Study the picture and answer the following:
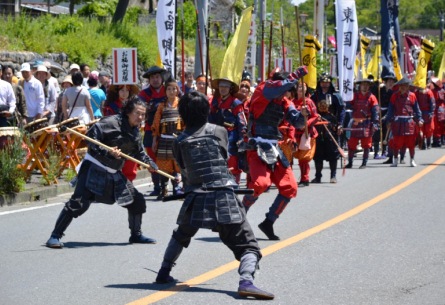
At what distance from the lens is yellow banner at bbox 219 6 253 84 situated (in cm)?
1570

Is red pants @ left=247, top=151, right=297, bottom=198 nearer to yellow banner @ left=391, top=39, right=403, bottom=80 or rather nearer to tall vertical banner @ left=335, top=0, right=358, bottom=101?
tall vertical banner @ left=335, top=0, right=358, bottom=101

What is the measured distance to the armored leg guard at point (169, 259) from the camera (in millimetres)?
8305

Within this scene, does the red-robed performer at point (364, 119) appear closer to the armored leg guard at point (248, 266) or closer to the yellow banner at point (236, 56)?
the yellow banner at point (236, 56)

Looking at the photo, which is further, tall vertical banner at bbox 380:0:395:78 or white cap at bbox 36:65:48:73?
tall vertical banner at bbox 380:0:395:78

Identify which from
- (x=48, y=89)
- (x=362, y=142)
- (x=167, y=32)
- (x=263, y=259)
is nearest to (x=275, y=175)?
(x=263, y=259)

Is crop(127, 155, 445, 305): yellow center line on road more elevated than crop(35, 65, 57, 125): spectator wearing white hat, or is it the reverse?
crop(35, 65, 57, 125): spectator wearing white hat

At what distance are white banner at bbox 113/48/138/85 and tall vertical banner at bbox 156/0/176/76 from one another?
0.56 metres

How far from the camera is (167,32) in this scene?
19516mm

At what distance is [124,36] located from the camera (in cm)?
3319

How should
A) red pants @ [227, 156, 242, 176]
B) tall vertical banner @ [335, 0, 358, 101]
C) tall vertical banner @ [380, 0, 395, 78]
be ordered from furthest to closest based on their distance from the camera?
tall vertical banner @ [380, 0, 395, 78] < tall vertical banner @ [335, 0, 358, 101] < red pants @ [227, 156, 242, 176]

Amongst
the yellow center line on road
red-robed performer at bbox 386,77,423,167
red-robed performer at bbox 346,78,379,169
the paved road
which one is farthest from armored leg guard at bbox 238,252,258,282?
red-robed performer at bbox 386,77,423,167

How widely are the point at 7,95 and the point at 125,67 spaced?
2.60m

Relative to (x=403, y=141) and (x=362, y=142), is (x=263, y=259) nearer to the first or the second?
(x=362, y=142)

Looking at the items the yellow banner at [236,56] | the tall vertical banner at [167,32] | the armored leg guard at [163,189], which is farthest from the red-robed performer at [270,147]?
the tall vertical banner at [167,32]
